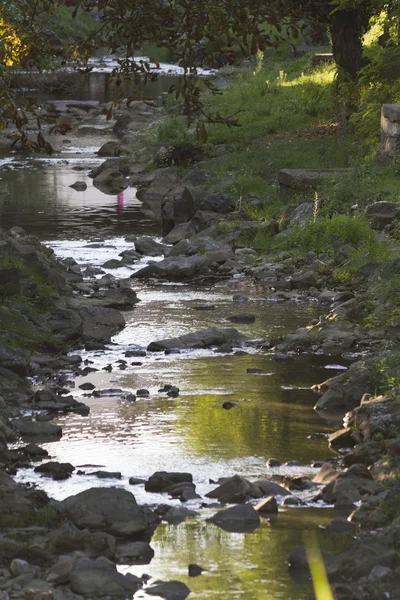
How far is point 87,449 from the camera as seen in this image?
9.88 metres

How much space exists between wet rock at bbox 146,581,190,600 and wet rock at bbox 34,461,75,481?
2180mm

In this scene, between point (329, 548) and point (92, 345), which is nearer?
point (329, 548)

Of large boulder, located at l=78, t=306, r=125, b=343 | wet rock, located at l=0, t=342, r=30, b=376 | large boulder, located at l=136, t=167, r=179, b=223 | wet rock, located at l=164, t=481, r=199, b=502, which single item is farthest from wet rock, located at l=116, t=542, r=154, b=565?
large boulder, located at l=136, t=167, r=179, b=223

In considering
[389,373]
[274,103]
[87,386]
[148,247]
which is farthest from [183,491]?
[274,103]

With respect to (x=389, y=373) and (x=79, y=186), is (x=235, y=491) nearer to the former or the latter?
(x=389, y=373)

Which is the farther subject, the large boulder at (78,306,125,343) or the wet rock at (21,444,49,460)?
the large boulder at (78,306,125,343)

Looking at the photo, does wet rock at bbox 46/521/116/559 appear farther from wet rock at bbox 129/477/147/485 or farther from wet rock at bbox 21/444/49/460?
wet rock at bbox 21/444/49/460

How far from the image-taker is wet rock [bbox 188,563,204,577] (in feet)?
23.7

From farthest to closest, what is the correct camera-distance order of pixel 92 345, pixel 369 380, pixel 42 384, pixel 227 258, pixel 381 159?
pixel 381 159
pixel 227 258
pixel 92 345
pixel 42 384
pixel 369 380

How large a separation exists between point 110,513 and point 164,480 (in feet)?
2.87

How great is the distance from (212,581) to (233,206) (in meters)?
16.7

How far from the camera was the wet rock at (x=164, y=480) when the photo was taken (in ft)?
28.9

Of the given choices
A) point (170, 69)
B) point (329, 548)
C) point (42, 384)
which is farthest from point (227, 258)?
point (170, 69)

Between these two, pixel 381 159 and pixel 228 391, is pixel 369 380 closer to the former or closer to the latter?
pixel 228 391
